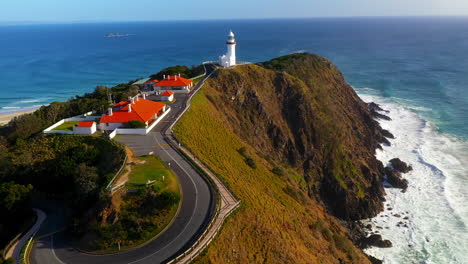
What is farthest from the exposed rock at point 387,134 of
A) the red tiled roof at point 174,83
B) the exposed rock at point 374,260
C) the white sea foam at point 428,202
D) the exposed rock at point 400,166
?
the red tiled roof at point 174,83

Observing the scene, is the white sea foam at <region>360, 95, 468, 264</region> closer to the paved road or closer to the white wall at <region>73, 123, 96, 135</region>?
the paved road

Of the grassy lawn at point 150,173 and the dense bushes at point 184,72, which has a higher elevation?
the dense bushes at point 184,72

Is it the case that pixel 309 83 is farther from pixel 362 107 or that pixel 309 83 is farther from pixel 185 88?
pixel 185 88

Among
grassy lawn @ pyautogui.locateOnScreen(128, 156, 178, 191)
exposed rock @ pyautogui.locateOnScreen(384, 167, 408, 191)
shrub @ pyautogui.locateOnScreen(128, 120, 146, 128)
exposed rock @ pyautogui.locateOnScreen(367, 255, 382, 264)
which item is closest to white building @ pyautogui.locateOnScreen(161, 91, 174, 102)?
shrub @ pyautogui.locateOnScreen(128, 120, 146, 128)

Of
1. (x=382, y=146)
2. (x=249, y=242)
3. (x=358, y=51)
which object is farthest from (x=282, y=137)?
(x=358, y=51)

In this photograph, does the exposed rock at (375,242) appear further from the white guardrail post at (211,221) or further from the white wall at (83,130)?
the white wall at (83,130)

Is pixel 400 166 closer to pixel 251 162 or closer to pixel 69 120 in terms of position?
pixel 251 162
